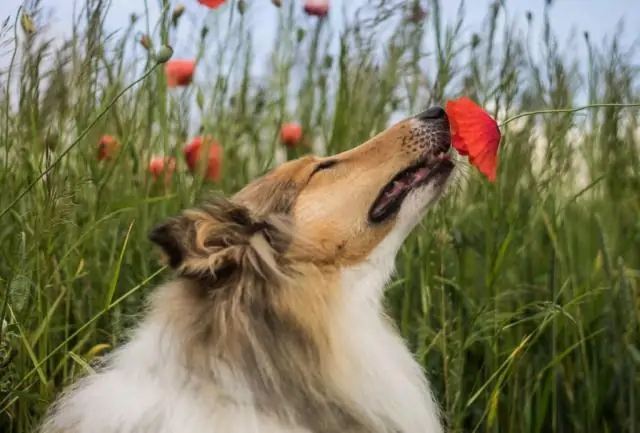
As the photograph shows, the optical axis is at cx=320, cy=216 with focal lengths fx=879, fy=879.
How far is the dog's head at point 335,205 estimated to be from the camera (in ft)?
7.14

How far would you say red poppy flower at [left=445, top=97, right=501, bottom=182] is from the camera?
6.61 feet

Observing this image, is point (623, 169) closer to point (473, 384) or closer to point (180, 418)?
point (473, 384)

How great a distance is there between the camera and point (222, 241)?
85.3 inches

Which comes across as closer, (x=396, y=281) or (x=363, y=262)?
(x=363, y=262)

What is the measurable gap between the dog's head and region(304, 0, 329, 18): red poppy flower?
3.68 ft

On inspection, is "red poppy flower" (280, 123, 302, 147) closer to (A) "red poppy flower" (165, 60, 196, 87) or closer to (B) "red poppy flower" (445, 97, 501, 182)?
(A) "red poppy flower" (165, 60, 196, 87)

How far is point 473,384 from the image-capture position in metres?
2.73

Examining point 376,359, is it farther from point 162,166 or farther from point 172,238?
point 162,166

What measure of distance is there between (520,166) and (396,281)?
0.53 meters

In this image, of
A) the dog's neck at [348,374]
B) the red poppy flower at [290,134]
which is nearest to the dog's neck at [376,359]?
the dog's neck at [348,374]

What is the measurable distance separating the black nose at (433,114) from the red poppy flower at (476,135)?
34cm

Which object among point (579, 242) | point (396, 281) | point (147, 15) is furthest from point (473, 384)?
point (147, 15)

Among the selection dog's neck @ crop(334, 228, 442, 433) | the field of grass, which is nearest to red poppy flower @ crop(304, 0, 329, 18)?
the field of grass

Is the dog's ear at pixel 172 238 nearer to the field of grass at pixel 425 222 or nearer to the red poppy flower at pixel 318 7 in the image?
the field of grass at pixel 425 222
